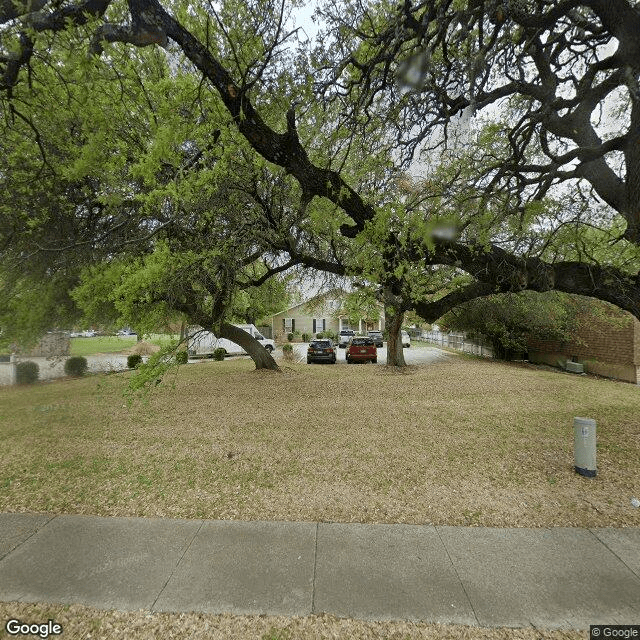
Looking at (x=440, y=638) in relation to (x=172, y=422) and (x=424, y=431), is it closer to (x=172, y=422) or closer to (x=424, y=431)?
(x=424, y=431)

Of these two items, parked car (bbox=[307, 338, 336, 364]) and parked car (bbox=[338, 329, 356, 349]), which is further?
parked car (bbox=[338, 329, 356, 349])

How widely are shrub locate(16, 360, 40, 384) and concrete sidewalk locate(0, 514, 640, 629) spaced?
516 inches

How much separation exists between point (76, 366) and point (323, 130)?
16.1 m

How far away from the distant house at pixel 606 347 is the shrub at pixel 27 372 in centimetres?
2398

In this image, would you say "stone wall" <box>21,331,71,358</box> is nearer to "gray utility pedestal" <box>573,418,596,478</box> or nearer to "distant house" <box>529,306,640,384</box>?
"gray utility pedestal" <box>573,418,596,478</box>

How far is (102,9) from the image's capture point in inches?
155

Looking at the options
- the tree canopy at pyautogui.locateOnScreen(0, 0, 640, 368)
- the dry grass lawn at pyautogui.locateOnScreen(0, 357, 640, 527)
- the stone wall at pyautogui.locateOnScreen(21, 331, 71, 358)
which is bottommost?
the dry grass lawn at pyautogui.locateOnScreen(0, 357, 640, 527)

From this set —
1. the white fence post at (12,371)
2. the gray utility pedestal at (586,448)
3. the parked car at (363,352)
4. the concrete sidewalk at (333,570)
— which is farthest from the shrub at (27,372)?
the gray utility pedestal at (586,448)

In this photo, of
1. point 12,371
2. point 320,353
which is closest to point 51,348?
point 12,371

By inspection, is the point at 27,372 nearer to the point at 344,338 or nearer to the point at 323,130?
the point at 323,130

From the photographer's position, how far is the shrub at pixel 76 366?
628 inches

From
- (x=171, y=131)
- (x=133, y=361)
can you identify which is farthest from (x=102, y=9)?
(x=133, y=361)

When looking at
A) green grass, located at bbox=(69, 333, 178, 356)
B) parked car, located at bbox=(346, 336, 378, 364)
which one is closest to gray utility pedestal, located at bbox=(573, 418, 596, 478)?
parked car, located at bbox=(346, 336, 378, 364)

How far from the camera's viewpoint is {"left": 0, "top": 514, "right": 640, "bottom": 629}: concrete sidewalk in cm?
260
